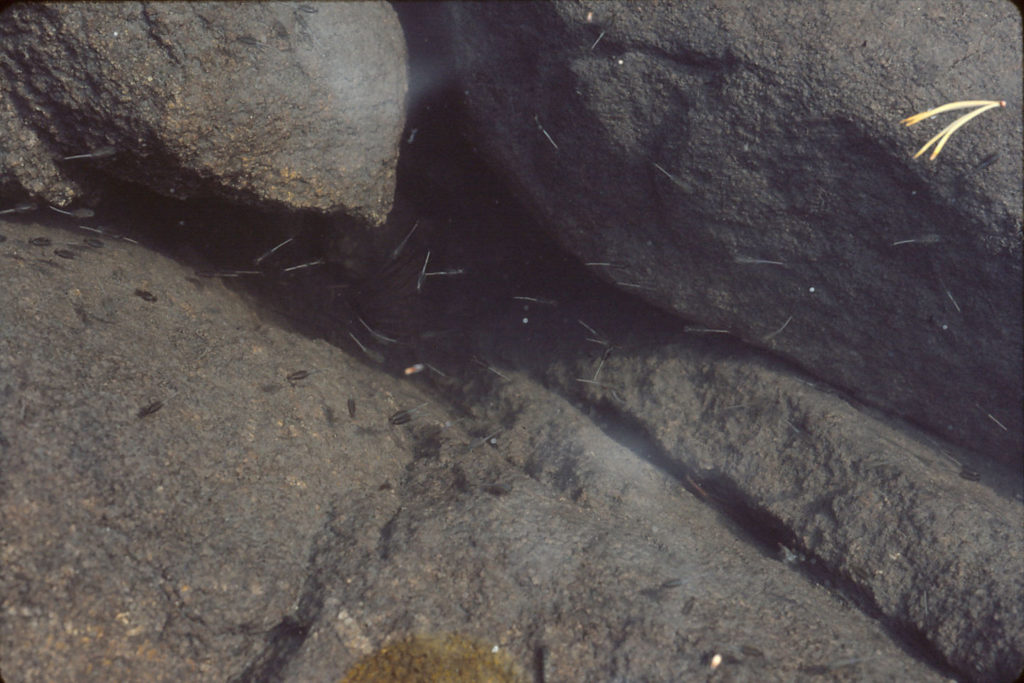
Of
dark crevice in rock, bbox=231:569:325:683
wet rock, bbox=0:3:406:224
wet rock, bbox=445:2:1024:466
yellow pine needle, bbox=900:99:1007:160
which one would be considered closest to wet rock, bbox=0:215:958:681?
dark crevice in rock, bbox=231:569:325:683

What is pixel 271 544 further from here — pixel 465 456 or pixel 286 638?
pixel 465 456

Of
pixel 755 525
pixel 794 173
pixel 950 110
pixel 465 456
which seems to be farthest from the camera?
pixel 755 525

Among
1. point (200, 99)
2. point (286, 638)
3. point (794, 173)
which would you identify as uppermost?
point (794, 173)

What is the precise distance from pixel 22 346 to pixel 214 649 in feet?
4.78

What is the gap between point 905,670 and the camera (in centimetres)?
251

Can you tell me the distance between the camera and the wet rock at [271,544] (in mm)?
2213

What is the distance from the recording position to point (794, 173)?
121 inches

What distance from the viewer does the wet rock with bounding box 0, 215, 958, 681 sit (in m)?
2.21

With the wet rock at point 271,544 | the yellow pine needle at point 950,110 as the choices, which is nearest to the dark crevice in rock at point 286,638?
the wet rock at point 271,544

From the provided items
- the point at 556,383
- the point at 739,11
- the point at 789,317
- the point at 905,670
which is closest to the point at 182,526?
the point at 556,383

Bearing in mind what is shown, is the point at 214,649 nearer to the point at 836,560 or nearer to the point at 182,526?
the point at 182,526

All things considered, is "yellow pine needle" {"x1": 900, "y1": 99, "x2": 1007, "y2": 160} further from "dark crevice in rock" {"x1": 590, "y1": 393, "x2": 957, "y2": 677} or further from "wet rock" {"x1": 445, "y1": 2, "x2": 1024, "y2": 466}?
"dark crevice in rock" {"x1": 590, "y1": 393, "x2": 957, "y2": 677}

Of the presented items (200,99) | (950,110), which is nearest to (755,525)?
(950,110)

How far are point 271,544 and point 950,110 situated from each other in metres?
3.64
